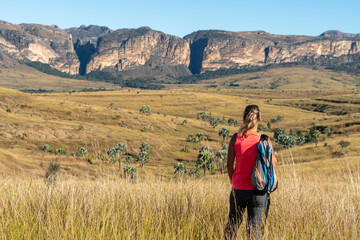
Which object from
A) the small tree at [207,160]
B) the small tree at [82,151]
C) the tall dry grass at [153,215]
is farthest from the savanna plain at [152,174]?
the small tree at [82,151]

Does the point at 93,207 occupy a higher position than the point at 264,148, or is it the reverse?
the point at 264,148

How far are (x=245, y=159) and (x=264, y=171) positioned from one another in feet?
1.25

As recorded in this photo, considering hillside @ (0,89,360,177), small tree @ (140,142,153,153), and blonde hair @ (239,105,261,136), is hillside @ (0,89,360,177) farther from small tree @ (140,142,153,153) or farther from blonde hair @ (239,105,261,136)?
blonde hair @ (239,105,261,136)

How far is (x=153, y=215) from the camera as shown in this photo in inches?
155

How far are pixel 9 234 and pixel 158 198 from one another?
6.13ft

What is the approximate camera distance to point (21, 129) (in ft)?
274

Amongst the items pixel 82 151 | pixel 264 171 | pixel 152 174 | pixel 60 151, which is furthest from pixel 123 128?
pixel 264 171

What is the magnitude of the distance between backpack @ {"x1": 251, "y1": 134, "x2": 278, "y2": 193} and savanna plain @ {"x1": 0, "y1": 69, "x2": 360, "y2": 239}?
1.46 ft

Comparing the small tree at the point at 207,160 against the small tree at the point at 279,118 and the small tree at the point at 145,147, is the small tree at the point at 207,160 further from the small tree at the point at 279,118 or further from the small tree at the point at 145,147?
the small tree at the point at 279,118

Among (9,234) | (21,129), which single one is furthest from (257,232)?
(21,129)

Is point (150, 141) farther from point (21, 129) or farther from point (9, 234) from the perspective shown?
point (9, 234)

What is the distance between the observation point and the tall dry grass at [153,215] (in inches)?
132

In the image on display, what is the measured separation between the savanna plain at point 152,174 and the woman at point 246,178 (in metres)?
0.19

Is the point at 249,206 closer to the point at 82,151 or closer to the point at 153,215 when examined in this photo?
the point at 153,215
